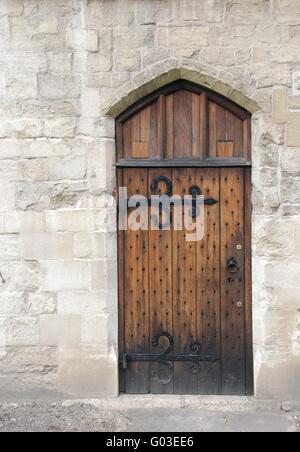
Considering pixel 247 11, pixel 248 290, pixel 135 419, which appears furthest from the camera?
pixel 248 290

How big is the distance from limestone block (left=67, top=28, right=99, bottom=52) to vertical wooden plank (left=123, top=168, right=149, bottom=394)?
1.02 m

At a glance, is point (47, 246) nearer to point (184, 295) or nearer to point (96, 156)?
point (96, 156)

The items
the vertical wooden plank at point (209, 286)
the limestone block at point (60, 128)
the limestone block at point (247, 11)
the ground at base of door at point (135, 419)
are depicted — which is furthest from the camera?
the vertical wooden plank at point (209, 286)

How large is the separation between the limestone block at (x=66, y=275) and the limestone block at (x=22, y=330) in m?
0.30

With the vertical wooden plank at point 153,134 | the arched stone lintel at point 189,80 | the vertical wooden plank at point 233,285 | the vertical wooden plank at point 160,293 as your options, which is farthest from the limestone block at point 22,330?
the arched stone lintel at point 189,80

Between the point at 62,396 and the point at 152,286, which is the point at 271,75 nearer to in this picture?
the point at 152,286

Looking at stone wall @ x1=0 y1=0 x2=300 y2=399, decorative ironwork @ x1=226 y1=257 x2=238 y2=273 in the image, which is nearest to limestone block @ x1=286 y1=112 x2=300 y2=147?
stone wall @ x1=0 y1=0 x2=300 y2=399

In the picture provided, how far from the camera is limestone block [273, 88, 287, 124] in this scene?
425 cm

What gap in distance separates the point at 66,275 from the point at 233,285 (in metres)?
1.38

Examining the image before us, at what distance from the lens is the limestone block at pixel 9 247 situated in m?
4.39

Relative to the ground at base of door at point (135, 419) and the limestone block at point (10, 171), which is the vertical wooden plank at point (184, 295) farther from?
the limestone block at point (10, 171)

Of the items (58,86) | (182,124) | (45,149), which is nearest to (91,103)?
(58,86)

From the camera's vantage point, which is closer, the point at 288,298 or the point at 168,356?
the point at 288,298

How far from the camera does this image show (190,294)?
4.49m
